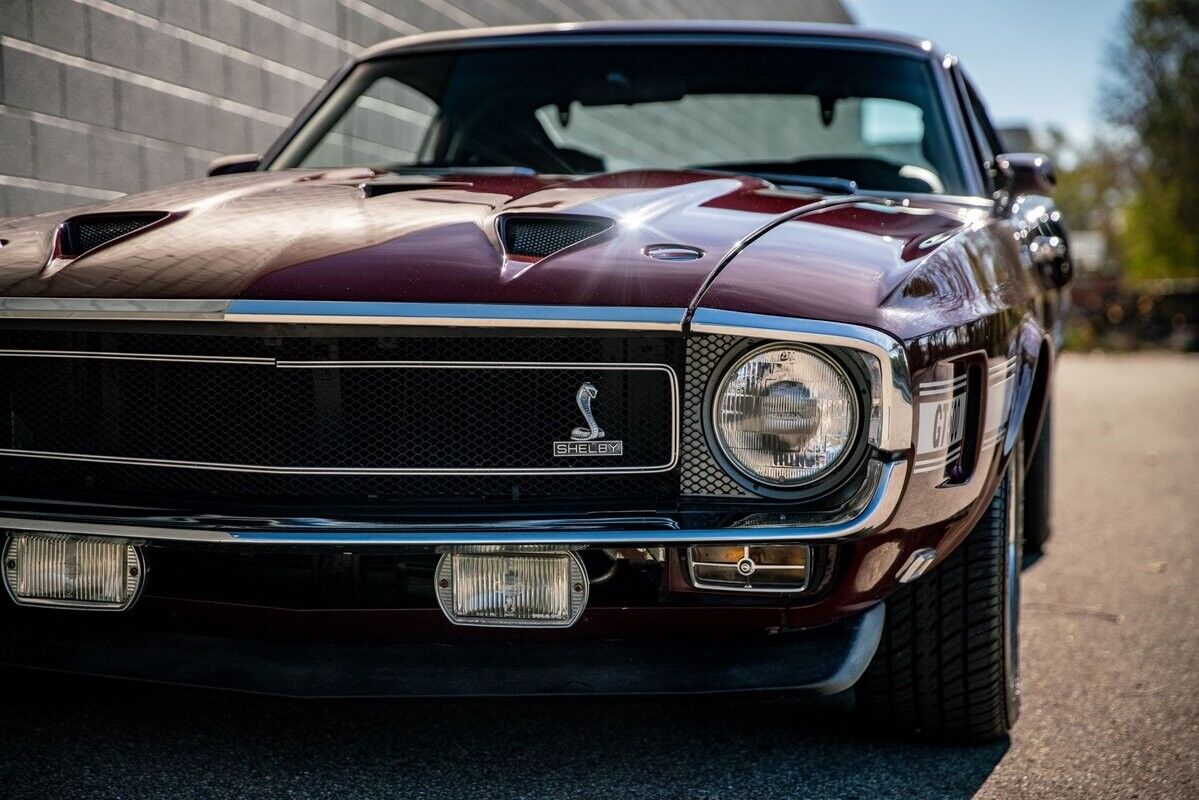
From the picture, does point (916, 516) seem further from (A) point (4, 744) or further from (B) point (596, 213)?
(A) point (4, 744)

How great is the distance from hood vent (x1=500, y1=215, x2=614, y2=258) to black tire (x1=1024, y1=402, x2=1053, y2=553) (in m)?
2.44

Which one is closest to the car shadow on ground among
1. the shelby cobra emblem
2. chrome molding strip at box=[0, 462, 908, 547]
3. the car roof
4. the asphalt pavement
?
the asphalt pavement

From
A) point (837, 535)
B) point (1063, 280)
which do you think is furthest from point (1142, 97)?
point (837, 535)

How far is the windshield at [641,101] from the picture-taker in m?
3.24

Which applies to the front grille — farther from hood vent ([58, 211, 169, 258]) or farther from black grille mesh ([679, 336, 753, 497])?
hood vent ([58, 211, 169, 258])

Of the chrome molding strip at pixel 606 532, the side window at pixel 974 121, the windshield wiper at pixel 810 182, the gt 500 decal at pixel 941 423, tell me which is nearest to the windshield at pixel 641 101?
the windshield wiper at pixel 810 182

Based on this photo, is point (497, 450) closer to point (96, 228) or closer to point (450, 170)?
point (96, 228)

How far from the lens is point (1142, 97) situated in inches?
1355

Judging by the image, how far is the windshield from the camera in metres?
3.24

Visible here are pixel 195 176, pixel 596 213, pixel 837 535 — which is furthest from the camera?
pixel 195 176

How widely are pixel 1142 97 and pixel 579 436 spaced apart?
1431 inches

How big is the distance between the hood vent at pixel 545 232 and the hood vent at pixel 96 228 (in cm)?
67

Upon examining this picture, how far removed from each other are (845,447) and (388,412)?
2.36ft

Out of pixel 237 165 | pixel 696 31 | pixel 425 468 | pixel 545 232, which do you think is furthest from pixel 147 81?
pixel 425 468
